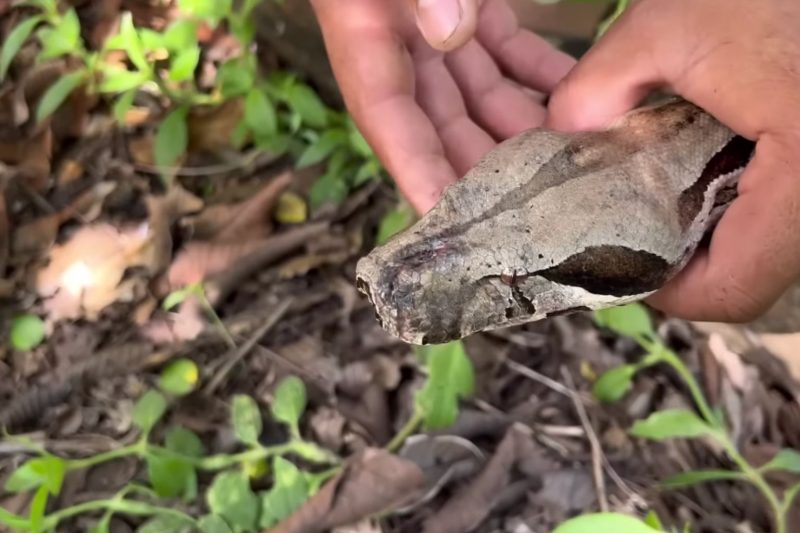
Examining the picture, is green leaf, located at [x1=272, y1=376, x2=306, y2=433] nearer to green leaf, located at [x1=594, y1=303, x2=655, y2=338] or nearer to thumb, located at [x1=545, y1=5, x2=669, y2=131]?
green leaf, located at [x1=594, y1=303, x2=655, y2=338]

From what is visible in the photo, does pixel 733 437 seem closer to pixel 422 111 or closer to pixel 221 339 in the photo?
pixel 422 111

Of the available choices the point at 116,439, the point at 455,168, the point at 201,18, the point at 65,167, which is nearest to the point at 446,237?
the point at 455,168

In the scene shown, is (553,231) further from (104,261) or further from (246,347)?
(104,261)

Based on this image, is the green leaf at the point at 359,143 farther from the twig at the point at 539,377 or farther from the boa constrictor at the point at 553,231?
the boa constrictor at the point at 553,231

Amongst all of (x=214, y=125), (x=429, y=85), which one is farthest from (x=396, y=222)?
(x=214, y=125)

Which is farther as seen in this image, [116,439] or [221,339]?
[221,339]
